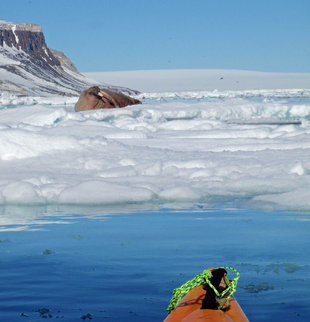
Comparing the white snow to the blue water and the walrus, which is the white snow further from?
the walrus

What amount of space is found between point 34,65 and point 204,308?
13021 cm

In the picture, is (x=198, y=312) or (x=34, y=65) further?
(x=34, y=65)

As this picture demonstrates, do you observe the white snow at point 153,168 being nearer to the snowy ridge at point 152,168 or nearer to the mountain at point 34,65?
the snowy ridge at point 152,168

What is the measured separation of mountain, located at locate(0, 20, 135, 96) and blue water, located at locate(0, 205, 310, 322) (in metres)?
101

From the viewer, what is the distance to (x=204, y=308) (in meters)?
2.18

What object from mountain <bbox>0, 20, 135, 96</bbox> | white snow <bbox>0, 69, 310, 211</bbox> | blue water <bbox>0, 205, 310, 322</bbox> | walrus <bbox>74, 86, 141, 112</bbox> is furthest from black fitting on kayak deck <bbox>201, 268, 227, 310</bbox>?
mountain <bbox>0, 20, 135, 96</bbox>

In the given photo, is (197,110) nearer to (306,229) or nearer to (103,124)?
(103,124)

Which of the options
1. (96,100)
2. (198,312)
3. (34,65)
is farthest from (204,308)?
(34,65)

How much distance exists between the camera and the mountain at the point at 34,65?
111062mm

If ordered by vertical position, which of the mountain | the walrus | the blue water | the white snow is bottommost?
the blue water

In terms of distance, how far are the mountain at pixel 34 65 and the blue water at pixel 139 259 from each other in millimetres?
101324

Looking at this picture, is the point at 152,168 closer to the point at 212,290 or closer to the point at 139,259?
the point at 139,259

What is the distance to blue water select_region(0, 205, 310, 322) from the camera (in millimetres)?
2818

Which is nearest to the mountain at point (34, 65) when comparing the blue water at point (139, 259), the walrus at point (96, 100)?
the walrus at point (96, 100)
